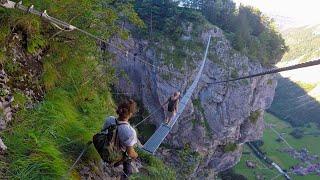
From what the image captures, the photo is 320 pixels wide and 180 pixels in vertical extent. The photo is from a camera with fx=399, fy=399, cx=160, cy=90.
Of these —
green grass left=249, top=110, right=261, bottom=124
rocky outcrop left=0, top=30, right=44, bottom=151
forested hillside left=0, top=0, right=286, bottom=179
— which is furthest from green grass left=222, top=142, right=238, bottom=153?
rocky outcrop left=0, top=30, right=44, bottom=151

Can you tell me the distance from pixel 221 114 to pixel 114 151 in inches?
1671

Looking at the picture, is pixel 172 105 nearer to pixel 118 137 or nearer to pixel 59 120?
pixel 59 120

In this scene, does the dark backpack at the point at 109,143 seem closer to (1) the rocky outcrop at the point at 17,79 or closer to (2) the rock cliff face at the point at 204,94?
(1) the rocky outcrop at the point at 17,79

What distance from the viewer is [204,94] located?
45312 mm

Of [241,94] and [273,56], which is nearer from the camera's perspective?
[241,94]

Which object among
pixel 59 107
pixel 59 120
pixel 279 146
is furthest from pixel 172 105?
pixel 279 146

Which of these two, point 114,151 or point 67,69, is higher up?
point 67,69

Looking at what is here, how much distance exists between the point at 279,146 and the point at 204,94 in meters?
71.6

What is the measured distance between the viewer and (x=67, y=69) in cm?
777

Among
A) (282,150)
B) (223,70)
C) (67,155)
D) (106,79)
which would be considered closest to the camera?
(67,155)

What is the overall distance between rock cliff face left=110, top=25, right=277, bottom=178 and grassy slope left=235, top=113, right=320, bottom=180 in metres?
28.2

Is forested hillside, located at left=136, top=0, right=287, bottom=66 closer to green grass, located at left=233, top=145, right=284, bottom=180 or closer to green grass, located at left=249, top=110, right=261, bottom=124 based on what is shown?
green grass, located at left=249, top=110, right=261, bottom=124

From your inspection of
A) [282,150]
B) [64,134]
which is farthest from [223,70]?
[282,150]

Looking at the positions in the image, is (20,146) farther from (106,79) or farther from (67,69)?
(106,79)
